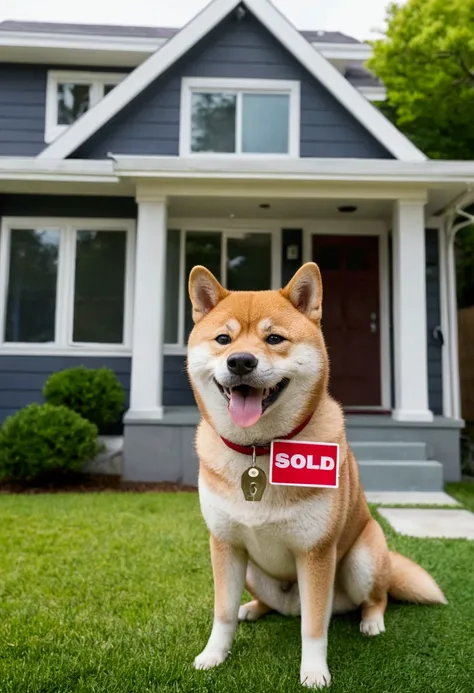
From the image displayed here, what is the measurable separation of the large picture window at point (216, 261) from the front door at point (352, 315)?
0.82 metres

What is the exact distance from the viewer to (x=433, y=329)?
283 inches

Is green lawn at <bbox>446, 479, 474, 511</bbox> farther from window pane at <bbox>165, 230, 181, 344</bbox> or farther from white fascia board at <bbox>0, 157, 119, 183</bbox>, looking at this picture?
white fascia board at <bbox>0, 157, 119, 183</bbox>

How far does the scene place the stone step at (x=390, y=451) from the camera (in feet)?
19.1

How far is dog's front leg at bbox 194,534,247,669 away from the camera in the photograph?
1.98 metres

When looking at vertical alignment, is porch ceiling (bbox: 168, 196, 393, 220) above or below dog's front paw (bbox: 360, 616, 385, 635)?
above

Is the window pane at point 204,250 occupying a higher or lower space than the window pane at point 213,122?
lower

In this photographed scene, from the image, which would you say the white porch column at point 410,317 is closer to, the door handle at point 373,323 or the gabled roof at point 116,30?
the door handle at point 373,323

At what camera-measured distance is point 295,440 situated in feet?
6.16

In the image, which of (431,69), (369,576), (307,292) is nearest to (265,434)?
(307,292)

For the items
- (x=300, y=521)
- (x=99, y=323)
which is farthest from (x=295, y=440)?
(x=99, y=323)

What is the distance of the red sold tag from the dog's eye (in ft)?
1.12

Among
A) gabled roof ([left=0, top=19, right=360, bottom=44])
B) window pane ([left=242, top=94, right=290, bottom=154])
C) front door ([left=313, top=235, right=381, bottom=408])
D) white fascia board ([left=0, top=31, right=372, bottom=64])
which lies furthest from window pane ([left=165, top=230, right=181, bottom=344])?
gabled roof ([left=0, top=19, right=360, bottom=44])

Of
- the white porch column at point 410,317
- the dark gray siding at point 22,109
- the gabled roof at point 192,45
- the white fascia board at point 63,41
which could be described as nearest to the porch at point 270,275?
the white porch column at point 410,317

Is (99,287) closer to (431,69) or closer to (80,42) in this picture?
(80,42)
